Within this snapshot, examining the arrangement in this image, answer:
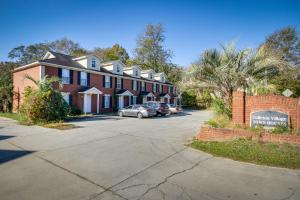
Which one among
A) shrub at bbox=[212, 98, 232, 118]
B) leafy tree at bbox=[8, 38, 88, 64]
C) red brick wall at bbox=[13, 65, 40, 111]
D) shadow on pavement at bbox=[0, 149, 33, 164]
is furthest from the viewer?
leafy tree at bbox=[8, 38, 88, 64]

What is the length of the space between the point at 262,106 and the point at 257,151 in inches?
98.3

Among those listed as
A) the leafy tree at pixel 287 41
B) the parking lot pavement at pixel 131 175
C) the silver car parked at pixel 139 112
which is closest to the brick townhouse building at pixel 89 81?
the silver car parked at pixel 139 112

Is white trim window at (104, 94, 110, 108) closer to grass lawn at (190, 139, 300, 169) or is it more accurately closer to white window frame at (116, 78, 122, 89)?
white window frame at (116, 78, 122, 89)

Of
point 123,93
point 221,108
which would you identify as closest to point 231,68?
point 221,108

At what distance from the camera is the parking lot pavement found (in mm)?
4141

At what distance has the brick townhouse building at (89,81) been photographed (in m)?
20.8

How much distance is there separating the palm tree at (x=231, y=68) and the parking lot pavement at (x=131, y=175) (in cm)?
439

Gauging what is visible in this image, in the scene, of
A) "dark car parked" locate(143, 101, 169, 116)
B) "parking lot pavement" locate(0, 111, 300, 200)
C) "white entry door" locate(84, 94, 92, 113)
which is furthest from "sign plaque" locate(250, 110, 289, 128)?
"white entry door" locate(84, 94, 92, 113)

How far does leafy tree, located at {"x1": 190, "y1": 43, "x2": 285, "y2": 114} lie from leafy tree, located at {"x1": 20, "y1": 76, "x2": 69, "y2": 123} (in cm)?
1142

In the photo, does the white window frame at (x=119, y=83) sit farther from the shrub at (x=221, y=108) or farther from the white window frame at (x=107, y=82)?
the shrub at (x=221, y=108)

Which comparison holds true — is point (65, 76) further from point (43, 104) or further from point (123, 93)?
point (123, 93)

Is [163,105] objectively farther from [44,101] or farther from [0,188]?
[0,188]

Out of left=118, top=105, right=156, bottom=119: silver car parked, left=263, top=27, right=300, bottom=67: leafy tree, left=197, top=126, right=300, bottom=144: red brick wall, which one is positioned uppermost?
left=263, top=27, right=300, bottom=67: leafy tree

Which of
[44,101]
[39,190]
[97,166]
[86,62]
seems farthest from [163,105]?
[39,190]
